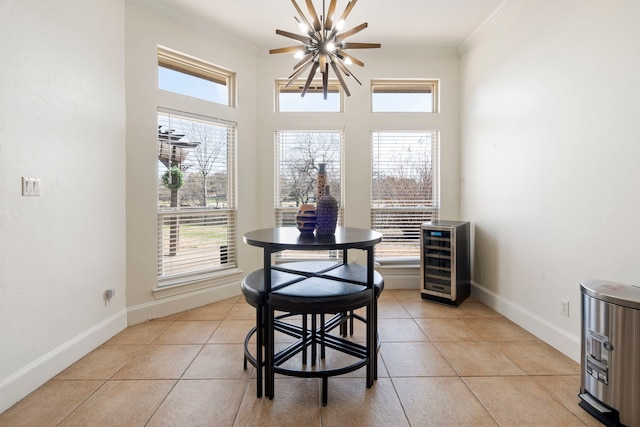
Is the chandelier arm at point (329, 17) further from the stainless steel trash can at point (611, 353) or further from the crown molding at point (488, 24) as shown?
the stainless steel trash can at point (611, 353)

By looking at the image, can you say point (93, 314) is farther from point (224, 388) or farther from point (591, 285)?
point (591, 285)

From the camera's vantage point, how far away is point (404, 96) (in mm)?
4059

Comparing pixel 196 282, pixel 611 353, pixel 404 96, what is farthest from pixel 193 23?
pixel 611 353

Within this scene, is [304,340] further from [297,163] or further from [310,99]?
[310,99]

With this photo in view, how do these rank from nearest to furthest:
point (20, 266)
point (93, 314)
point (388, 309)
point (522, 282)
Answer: point (20, 266), point (93, 314), point (522, 282), point (388, 309)

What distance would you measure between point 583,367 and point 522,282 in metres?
1.17

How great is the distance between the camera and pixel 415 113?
3.99 metres

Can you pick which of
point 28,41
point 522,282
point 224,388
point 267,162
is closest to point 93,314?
point 224,388

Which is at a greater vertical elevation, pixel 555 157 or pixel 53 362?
pixel 555 157

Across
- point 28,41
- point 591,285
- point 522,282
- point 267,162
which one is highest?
point 28,41

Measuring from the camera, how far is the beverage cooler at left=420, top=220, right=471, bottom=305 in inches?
131

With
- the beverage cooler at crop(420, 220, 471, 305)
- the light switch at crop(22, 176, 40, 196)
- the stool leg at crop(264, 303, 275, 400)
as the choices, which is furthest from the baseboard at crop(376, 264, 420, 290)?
the light switch at crop(22, 176, 40, 196)

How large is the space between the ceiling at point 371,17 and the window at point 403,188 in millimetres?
1133

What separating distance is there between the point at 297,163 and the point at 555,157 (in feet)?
8.79
